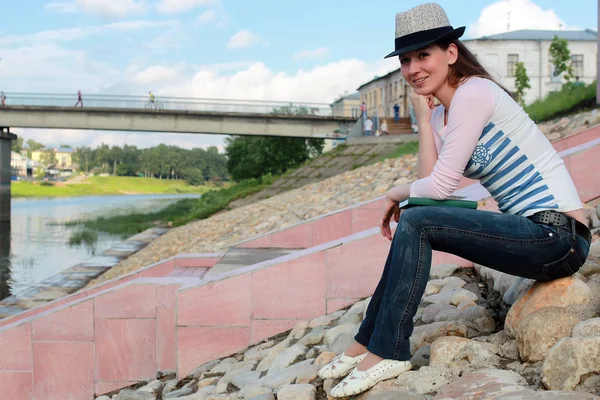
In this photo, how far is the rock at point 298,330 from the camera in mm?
4992

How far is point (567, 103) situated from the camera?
50.8 feet

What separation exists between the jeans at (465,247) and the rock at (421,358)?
383mm

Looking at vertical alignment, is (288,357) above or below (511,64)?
below

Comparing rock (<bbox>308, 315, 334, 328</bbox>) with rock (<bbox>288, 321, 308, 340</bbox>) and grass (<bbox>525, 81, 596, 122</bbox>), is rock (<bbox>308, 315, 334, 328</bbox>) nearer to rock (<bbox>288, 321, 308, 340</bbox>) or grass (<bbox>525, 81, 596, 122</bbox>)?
rock (<bbox>288, 321, 308, 340</bbox>)

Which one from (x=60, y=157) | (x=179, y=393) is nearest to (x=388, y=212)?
(x=179, y=393)

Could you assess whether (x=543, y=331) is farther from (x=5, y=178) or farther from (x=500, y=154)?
(x=5, y=178)

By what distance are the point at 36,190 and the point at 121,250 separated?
82438mm

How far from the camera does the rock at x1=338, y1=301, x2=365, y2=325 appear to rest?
15.8ft

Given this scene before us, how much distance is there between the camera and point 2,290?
55.8 ft

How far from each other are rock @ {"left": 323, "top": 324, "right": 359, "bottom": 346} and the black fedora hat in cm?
214

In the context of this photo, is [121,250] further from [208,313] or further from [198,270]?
[208,313]

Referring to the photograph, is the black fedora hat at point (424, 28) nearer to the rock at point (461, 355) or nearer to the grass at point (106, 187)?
the rock at point (461, 355)

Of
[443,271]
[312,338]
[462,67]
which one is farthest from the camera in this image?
[443,271]

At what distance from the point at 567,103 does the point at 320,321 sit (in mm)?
12406
